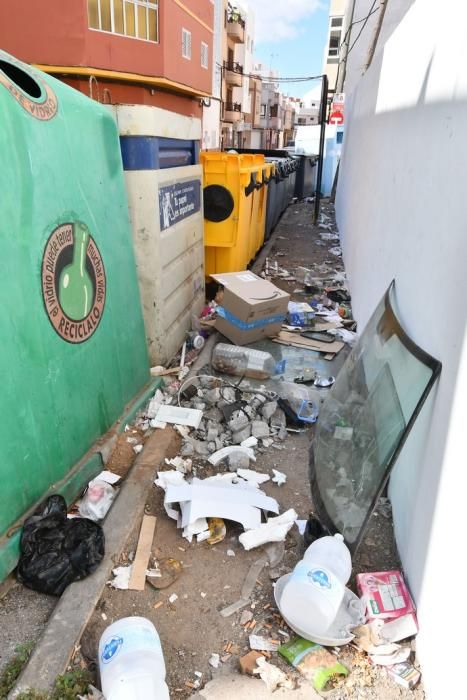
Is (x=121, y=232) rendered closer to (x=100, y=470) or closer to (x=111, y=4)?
(x=100, y=470)

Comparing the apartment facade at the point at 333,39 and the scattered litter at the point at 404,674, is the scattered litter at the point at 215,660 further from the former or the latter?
the apartment facade at the point at 333,39

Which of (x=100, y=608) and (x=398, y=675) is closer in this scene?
(x=398, y=675)

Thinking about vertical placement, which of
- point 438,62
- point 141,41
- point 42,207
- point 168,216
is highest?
point 141,41

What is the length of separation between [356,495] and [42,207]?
2029 millimetres

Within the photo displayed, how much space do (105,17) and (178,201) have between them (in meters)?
1.40

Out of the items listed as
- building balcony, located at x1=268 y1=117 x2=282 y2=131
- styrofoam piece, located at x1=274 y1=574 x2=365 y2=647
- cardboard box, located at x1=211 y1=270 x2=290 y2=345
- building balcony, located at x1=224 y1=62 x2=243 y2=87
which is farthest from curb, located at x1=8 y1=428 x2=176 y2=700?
building balcony, located at x1=268 y1=117 x2=282 y2=131

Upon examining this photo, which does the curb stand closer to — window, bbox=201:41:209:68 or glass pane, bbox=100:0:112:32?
glass pane, bbox=100:0:112:32

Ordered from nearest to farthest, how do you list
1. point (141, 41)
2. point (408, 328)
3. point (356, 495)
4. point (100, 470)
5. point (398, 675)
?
point (398, 675)
point (356, 495)
point (408, 328)
point (100, 470)
point (141, 41)

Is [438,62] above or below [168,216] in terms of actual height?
above

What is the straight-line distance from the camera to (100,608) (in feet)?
6.71

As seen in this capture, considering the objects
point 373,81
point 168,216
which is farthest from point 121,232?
point 373,81

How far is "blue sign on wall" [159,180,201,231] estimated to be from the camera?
12.3 ft

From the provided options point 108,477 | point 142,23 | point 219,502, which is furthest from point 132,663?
point 142,23

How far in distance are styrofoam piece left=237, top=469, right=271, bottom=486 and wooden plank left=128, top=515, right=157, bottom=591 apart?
63 centimetres
